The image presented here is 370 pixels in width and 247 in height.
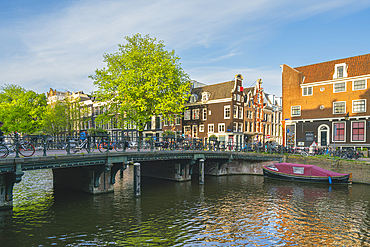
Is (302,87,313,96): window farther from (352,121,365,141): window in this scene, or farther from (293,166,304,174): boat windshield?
(293,166,304,174): boat windshield

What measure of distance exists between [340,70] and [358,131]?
913cm

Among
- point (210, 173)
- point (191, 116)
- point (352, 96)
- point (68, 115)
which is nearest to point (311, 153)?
point (352, 96)

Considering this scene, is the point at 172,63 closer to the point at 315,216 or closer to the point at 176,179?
the point at 176,179

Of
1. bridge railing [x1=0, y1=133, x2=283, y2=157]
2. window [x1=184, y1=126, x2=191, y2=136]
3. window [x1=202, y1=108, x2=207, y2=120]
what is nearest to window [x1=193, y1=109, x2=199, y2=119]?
window [x1=202, y1=108, x2=207, y2=120]

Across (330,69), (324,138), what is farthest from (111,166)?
(330,69)

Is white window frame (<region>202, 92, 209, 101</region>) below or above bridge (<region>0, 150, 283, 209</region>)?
above

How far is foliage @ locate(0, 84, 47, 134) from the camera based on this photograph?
151 feet

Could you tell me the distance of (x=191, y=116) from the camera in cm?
5291

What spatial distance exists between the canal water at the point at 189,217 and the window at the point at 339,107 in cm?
1477

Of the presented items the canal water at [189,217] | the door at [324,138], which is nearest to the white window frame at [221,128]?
the door at [324,138]

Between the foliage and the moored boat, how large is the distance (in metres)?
44.2

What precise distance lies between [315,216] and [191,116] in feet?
126

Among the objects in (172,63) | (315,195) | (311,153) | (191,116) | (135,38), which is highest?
(135,38)

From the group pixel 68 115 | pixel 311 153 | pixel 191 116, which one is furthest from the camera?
pixel 68 115
